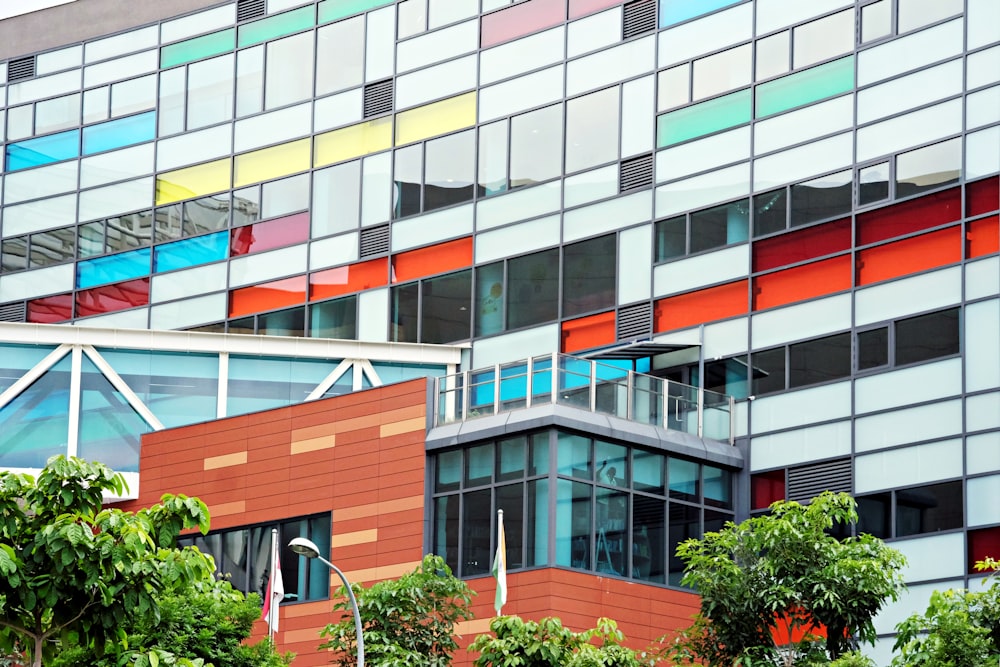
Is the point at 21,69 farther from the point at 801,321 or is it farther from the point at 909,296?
the point at 909,296

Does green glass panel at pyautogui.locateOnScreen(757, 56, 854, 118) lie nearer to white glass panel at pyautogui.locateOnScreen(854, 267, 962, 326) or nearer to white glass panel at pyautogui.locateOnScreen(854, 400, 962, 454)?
white glass panel at pyautogui.locateOnScreen(854, 267, 962, 326)

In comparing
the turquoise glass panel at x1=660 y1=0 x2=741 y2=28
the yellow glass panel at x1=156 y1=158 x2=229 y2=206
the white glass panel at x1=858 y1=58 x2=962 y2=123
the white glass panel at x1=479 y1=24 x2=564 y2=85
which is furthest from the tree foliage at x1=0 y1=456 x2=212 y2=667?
the yellow glass panel at x1=156 y1=158 x2=229 y2=206

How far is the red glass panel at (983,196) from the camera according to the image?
124 feet

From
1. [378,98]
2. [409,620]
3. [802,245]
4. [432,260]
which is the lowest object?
[409,620]

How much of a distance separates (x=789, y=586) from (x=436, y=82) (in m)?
22.3

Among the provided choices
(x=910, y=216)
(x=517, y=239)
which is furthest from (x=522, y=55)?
(x=910, y=216)

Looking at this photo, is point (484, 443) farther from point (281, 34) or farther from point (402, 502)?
point (281, 34)

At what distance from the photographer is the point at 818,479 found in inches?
1548

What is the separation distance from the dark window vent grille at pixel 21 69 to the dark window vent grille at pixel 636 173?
23.9 meters

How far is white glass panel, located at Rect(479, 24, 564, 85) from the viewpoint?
46.7 m

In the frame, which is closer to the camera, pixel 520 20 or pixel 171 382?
pixel 171 382

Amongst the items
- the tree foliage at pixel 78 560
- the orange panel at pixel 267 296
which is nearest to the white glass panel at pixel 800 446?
the orange panel at pixel 267 296

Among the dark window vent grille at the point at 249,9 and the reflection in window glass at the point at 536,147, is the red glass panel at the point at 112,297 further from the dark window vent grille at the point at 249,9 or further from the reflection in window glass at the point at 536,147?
the reflection in window glass at the point at 536,147

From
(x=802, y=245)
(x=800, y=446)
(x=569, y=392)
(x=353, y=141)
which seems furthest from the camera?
(x=353, y=141)
